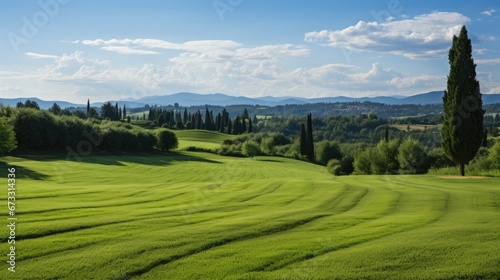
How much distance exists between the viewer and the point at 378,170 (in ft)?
273

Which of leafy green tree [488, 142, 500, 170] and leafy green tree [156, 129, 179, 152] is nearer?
leafy green tree [488, 142, 500, 170]

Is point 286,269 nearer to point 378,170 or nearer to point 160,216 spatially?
point 160,216

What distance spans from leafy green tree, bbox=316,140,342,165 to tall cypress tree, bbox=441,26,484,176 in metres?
81.5

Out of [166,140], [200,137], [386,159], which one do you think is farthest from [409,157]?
[200,137]

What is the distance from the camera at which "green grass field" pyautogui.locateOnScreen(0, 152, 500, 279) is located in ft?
42.8

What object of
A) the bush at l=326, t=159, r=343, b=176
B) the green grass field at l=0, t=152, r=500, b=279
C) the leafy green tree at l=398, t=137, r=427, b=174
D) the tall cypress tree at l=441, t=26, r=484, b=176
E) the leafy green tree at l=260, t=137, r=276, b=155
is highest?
the tall cypress tree at l=441, t=26, r=484, b=176

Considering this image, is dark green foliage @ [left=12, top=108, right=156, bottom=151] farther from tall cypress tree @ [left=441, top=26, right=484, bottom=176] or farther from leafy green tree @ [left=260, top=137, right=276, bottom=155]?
tall cypress tree @ [left=441, top=26, right=484, bottom=176]

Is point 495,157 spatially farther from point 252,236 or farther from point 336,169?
point 252,236

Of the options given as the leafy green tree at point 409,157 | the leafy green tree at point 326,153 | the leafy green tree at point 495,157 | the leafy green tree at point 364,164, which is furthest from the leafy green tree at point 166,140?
the leafy green tree at point 495,157

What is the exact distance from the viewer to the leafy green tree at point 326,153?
129m

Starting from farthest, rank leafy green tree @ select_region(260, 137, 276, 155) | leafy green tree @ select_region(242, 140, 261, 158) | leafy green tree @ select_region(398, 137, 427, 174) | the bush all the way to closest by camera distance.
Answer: leafy green tree @ select_region(260, 137, 276, 155) → leafy green tree @ select_region(242, 140, 261, 158) → the bush → leafy green tree @ select_region(398, 137, 427, 174)

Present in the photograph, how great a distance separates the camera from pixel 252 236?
17.0 m

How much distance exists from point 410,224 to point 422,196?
11.0m

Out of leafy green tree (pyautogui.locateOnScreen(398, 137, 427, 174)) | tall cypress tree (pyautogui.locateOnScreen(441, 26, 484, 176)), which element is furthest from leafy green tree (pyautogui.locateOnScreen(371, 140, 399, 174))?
tall cypress tree (pyautogui.locateOnScreen(441, 26, 484, 176))
